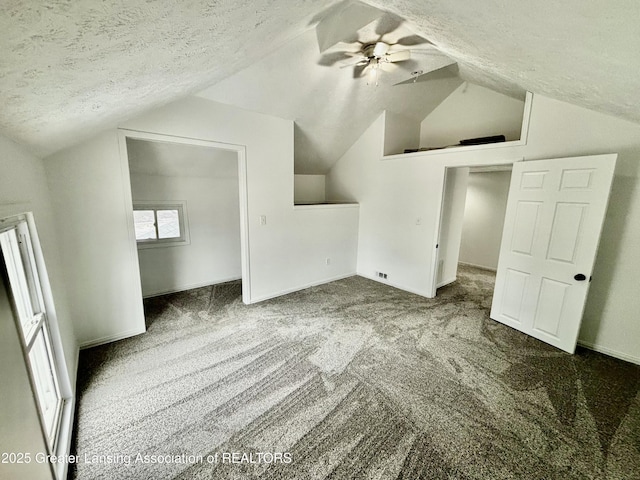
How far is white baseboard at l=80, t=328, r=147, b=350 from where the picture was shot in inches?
100

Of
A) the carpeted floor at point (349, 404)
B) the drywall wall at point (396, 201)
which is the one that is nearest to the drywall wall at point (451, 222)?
the drywall wall at point (396, 201)

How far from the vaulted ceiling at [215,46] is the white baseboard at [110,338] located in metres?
1.83

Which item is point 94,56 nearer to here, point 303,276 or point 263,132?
point 263,132

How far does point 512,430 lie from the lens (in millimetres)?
1729

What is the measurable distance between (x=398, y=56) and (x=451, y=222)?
2700 millimetres

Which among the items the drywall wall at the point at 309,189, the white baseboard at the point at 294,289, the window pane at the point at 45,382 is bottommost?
the white baseboard at the point at 294,289

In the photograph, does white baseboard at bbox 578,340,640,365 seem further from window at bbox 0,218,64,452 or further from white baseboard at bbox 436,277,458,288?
window at bbox 0,218,64,452

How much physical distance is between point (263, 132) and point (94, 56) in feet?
8.62

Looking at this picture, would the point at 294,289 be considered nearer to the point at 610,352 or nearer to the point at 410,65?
A: the point at 410,65

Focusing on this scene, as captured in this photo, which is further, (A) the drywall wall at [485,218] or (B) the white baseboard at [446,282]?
(A) the drywall wall at [485,218]

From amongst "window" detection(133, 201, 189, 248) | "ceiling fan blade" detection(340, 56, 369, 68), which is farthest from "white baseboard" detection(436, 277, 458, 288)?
"window" detection(133, 201, 189, 248)

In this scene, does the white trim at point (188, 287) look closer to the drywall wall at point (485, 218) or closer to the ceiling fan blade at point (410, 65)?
the ceiling fan blade at point (410, 65)

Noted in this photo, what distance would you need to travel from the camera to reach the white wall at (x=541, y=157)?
94.6 inches

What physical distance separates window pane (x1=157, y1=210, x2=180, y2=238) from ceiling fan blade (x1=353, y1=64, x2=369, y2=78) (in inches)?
125
